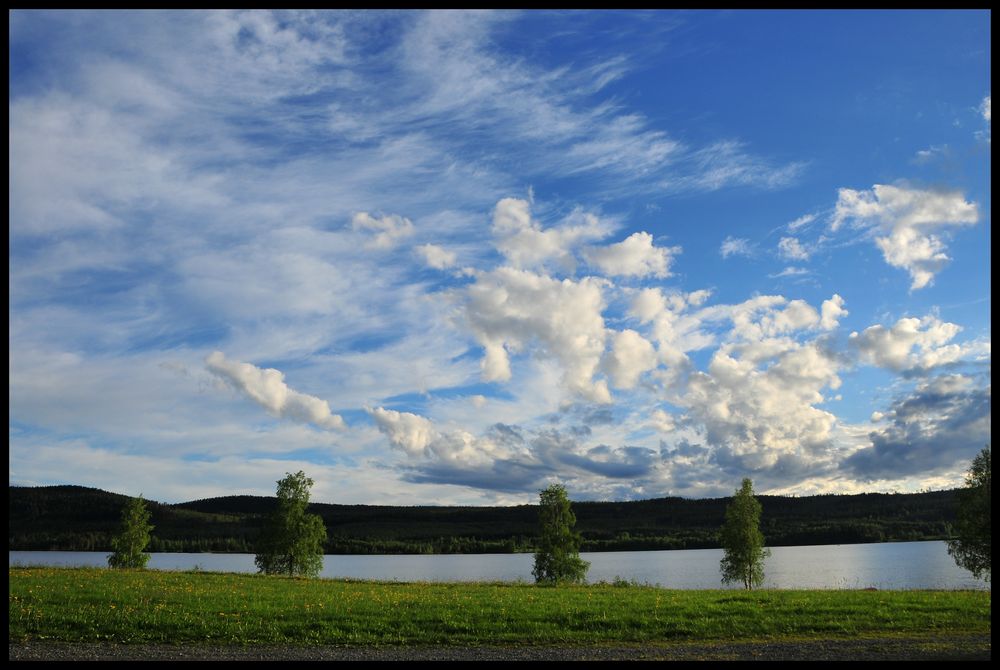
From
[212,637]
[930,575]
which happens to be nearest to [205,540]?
[930,575]

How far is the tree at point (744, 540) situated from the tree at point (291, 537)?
3718cm

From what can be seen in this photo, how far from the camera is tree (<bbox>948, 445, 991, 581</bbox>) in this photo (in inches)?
1813

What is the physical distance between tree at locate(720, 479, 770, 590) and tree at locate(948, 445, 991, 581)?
1714cm

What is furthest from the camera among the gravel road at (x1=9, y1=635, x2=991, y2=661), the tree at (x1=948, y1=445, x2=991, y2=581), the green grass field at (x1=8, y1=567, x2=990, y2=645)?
the tree at (x1=948, y1=445, x2=991, y2=581)

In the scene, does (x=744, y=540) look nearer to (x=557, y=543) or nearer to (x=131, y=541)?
(x=557, y=543)

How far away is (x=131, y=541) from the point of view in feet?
238

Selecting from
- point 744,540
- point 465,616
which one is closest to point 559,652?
point 465,616

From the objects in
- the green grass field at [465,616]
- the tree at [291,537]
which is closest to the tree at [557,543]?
the tree at [291,537]

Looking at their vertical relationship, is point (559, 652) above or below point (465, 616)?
below

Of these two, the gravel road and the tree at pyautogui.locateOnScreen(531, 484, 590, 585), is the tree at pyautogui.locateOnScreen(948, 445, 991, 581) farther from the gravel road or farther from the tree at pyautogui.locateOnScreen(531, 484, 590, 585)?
the gravel road

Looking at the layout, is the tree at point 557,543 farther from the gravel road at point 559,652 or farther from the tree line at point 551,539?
the gravel road at point 559,652

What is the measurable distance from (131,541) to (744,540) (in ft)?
195

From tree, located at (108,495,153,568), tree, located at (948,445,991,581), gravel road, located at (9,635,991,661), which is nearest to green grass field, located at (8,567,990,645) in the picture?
gravel road, located at (9,635,991,661)

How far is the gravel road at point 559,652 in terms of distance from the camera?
58.2 ft
